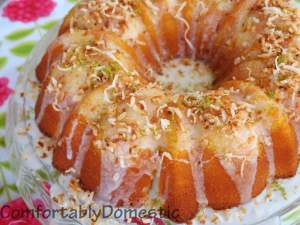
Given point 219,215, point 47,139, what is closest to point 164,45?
point 47,139

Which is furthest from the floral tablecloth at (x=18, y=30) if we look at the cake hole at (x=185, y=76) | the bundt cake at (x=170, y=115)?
the cake hole at (x=185, y=76)

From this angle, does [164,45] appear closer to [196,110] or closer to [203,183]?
[196,110]

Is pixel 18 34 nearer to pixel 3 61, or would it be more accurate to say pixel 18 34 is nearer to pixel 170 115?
pixel 3 61

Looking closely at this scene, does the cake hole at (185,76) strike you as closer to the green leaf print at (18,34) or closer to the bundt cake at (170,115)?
the bundt cake at (170,115)

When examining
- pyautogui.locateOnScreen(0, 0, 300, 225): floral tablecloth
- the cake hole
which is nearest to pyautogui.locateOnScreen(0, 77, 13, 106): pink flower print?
pyautogui.locateOnScreen(0, 0, 300, 225): floral tablecloth

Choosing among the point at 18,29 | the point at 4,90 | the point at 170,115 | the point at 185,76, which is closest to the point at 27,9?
the point at 18,29

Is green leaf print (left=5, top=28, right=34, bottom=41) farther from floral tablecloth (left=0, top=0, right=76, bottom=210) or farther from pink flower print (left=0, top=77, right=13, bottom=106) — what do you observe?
pink flower print (left=0, top=77, right=13, bottom=106)
